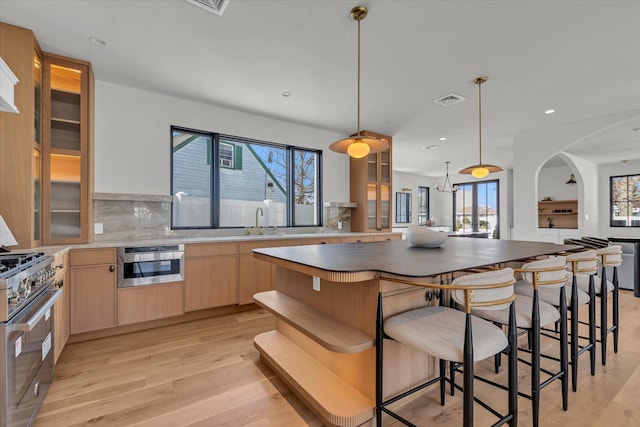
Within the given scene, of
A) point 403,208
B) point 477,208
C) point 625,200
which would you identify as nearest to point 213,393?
point 403,208

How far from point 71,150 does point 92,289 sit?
1414 mm

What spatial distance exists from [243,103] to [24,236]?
2698 millimetres

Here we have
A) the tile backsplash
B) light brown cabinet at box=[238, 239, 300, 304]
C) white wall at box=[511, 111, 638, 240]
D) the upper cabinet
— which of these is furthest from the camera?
white wall at box=[511, 111, 638, 240]

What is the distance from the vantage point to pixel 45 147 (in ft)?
9.39

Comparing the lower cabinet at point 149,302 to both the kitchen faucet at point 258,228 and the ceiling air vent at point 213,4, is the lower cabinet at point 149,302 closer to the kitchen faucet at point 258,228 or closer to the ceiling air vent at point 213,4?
the kitchen faucet at point 258,228

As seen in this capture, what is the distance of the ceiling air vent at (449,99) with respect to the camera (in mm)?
3816

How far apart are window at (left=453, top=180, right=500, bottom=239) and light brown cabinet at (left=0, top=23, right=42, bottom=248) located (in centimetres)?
999

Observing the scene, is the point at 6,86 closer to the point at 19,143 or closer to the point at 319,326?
the point at 19,143

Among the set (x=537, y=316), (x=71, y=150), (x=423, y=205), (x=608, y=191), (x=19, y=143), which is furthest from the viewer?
(x=423, y=205)

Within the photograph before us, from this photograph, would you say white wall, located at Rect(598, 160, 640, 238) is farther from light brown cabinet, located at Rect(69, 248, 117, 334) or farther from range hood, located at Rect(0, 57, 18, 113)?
range hood, located at Rect(0, 57, 18, 113)

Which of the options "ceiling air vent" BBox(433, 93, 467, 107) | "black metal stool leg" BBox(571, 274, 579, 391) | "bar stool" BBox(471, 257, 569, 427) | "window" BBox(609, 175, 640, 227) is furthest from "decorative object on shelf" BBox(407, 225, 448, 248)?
"window" BBox(609, 175, 640, 227)

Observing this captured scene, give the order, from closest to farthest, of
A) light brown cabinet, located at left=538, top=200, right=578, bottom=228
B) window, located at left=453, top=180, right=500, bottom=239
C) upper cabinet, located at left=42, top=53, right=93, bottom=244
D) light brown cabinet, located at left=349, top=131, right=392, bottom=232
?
upper cabinet, located at left=42, top=53, right=93, bottom=244, light brown cabinet, located at left=349, top=131, right=392, bottom=232, light brown cabinet, located at left=538, top=200, right=578, bottom=228, window, located at left=453, top=180, right=500, bottom=239

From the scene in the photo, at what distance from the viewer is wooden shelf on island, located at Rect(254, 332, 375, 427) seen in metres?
1.60

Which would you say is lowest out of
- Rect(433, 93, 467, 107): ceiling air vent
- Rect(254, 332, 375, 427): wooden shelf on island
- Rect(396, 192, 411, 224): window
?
Rect(254, 332, 375, 427): wooden shelf on island
